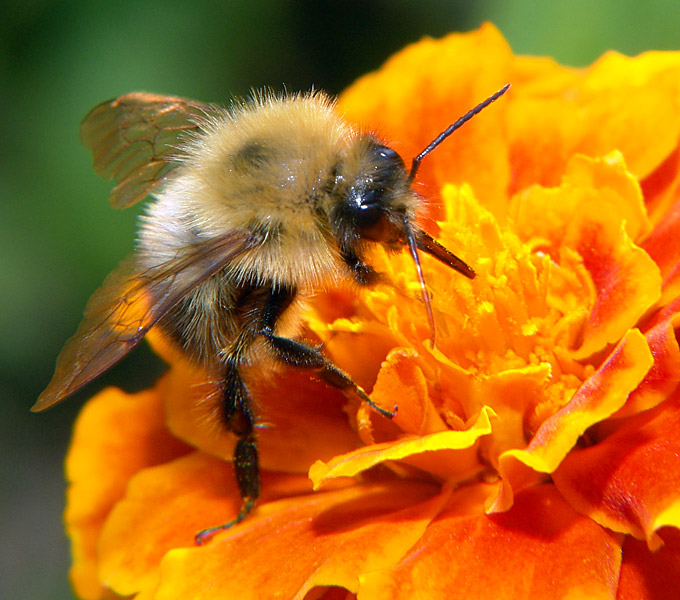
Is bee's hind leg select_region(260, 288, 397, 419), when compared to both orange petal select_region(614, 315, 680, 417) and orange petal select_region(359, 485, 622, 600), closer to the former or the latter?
orange petal select_region(359, 485, 622, 600)

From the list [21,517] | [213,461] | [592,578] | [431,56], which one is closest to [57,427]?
[21,517]

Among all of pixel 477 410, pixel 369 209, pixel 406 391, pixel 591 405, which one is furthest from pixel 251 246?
pixel 591 405

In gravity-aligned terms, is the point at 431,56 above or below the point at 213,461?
above

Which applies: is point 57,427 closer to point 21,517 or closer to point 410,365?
point 21,517

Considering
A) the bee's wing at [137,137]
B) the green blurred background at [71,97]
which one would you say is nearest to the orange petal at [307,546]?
the bee's wing at [137,137]

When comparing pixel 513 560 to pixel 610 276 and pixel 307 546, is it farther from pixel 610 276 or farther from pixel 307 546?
pixel 610 276

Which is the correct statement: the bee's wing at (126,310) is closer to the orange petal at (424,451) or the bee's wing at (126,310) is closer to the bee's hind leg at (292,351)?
the bee's hind leg at (292,351)

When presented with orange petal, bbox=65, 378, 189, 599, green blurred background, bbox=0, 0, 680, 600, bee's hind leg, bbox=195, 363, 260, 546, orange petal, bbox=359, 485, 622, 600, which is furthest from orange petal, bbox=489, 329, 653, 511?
green blurred background, bbox=0, 0, 680, 600
